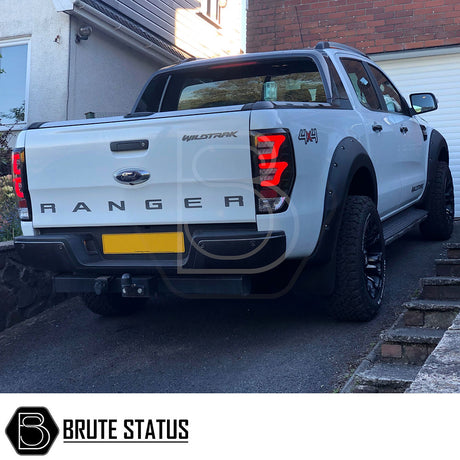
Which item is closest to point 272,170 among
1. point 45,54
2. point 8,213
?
point 8,213

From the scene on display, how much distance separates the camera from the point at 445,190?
6.86m

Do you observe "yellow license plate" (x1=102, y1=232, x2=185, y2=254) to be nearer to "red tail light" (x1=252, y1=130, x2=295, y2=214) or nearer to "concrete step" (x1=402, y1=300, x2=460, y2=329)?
"red tail light" (x1=252, y1=130, x2=295, y2=214)

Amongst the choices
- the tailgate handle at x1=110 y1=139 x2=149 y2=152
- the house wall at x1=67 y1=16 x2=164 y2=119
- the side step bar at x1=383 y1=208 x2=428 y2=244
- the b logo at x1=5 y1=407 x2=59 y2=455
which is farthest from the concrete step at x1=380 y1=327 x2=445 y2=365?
the house wall at x1=67 y1=16 x2=164 y2=119

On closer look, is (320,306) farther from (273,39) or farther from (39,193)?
(273,39)

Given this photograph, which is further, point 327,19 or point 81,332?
point 327,19

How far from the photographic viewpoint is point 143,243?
3.85m

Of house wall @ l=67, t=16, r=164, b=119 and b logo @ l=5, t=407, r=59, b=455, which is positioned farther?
house wall @ l=67, t=16, r=164, b=119

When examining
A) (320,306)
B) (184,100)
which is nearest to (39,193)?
(184,100)

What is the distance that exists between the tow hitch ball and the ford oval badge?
1.78 ft

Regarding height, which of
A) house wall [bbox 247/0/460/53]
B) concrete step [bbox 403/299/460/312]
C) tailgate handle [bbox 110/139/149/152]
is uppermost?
Result: house wall [bbox 247/0/460/53]

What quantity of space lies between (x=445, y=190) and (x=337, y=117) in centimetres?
298

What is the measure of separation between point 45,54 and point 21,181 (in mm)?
5292

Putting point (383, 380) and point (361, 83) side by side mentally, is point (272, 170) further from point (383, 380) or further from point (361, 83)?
point (361, 83)

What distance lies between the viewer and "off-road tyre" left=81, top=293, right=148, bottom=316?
5.07 meters
